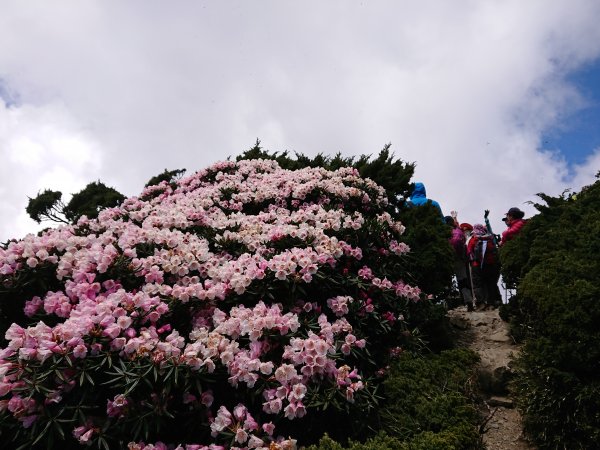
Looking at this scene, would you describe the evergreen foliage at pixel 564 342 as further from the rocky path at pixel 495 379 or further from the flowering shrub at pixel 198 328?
the flowering shrub at pixel 198 328

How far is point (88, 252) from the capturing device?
13.8ft

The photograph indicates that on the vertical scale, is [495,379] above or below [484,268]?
below

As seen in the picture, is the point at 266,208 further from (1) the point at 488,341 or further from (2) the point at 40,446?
(2) the point at 40,446

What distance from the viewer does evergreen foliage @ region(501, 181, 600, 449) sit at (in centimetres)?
366

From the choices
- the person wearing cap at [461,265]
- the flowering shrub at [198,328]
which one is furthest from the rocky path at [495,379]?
the person wearing cap at [461,265]

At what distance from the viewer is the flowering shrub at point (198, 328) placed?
9.81ft

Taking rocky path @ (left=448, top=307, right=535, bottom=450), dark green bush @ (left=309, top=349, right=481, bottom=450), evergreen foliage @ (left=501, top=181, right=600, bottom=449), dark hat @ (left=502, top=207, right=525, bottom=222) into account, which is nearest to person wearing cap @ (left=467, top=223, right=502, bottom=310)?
dark hat @ (left=502, top=207, right=525, bottom=222)

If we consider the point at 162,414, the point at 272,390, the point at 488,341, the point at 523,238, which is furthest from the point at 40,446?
the point at 523,238

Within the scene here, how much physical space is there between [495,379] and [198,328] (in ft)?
10.6

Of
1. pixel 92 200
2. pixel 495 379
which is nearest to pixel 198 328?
pixel 495 379

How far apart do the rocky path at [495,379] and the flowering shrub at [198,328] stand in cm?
102

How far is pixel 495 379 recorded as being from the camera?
15.4 feet

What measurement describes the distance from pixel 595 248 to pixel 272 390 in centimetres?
369

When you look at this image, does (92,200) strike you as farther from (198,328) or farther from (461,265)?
(198,328)
